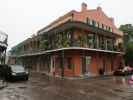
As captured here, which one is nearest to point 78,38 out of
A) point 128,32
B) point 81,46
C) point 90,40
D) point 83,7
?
point 81,46

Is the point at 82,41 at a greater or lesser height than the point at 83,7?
lesser

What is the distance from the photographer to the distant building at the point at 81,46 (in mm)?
27727

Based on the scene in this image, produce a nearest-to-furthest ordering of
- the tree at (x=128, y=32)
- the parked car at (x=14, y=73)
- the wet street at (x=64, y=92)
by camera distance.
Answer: the wet street at (x=64, y=92) < the parked car at (x=14, y=73) < the tree at (x=128, y=32)

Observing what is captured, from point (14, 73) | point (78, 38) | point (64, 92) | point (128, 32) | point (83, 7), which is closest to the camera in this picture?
point (64, 92)

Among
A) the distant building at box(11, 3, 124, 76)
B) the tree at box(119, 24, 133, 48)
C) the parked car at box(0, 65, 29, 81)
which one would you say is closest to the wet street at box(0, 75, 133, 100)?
the parked car at box(0, 65, 29, 81)

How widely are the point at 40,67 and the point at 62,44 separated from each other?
1303cm

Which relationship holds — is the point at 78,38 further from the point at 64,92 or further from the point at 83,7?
the point at 64,92

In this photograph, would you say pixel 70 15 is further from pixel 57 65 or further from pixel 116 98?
pixel 116 98

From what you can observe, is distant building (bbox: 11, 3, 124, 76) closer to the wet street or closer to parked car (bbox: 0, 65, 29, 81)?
parked car (bbox: 0, 65, 29, 81)

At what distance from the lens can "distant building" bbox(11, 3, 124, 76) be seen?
27727mm

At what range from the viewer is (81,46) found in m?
27.3

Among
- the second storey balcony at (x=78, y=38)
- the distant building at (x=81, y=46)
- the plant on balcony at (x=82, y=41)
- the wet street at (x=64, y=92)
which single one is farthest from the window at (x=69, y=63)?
the wet street at (x=64, y=92)

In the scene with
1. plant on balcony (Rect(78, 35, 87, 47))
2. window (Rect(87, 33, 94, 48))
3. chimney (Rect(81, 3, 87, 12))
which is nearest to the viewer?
plant on balcony (Rect(78, 35, 87, 47))

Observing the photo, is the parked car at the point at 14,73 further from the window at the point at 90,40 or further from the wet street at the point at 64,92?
the window at the point at 90,40
